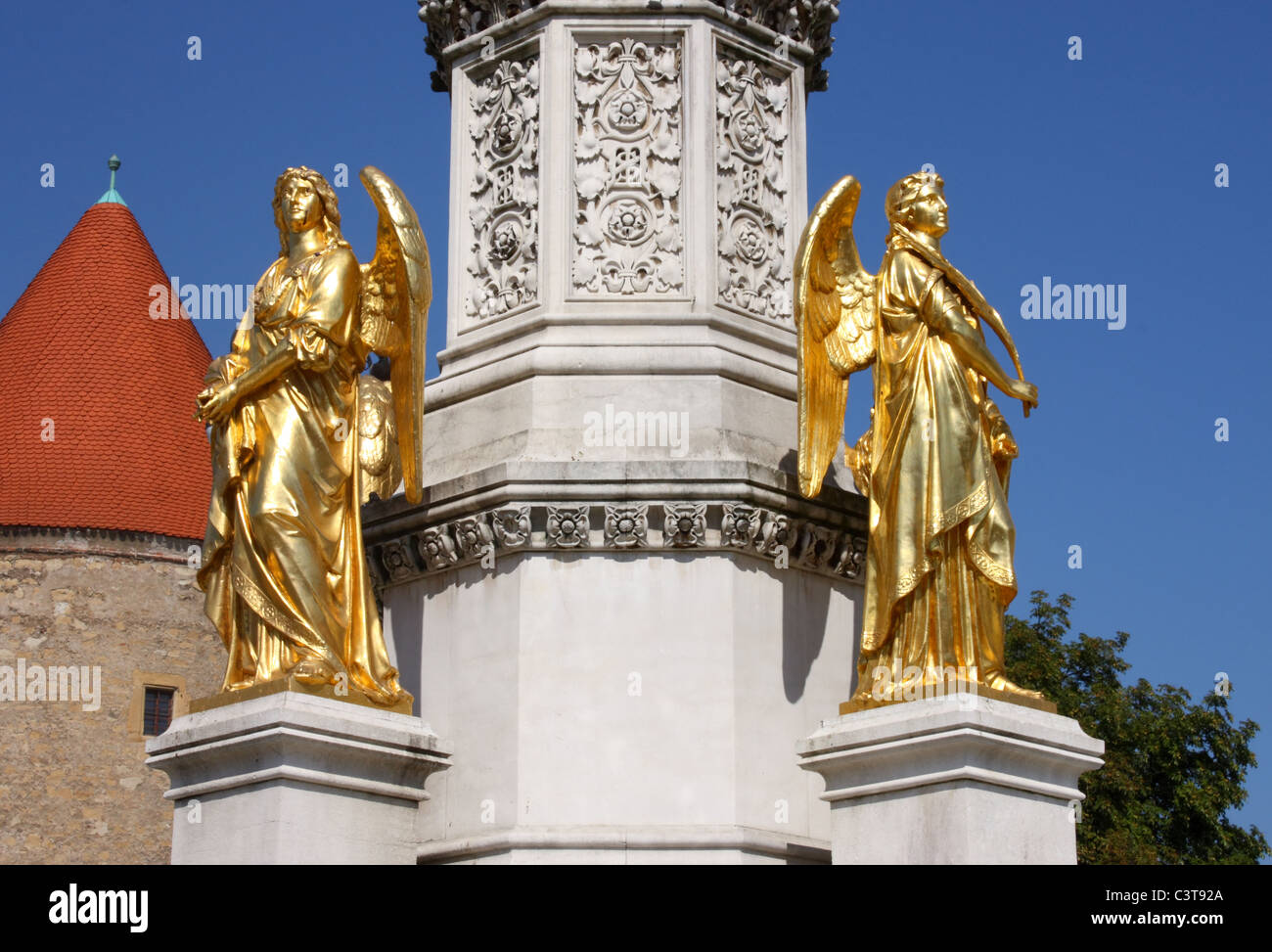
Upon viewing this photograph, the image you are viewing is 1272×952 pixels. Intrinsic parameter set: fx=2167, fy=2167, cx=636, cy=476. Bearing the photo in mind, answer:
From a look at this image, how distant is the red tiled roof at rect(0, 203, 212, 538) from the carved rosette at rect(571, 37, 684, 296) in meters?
23.8

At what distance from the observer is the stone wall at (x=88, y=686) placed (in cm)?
3400

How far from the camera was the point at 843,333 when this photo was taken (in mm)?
12711

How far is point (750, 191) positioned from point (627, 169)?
0.81 metres

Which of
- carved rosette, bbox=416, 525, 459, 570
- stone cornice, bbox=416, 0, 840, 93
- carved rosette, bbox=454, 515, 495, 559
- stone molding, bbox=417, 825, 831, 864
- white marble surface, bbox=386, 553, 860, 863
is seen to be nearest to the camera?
stone molding, bbox=417, 825, 831, 864

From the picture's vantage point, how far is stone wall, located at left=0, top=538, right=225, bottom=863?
3400 centimetres

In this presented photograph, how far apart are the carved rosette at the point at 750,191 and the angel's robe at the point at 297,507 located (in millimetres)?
2460

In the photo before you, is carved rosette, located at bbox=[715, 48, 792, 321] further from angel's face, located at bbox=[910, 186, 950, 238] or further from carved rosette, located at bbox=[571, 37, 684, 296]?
angel's face, located at bbox=[910, 186, 950, 238]

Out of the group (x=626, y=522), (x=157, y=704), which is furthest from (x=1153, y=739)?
(x=626, y=522)

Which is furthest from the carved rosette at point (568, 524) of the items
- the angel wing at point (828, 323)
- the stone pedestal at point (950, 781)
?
the stone pedestal at point (950, 781)

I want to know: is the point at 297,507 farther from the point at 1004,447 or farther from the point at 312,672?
the point at 1004,447

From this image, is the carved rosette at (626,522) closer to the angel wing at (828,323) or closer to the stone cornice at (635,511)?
the stone cornice at (635,511)

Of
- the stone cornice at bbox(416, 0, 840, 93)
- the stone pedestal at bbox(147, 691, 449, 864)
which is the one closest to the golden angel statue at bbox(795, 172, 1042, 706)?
the stone cornice at bbox(416, 0, 840, 93)
